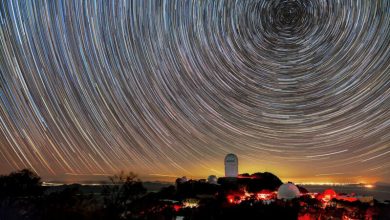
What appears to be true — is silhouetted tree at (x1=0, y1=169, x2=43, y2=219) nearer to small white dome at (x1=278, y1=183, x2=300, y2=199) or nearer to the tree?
the tree

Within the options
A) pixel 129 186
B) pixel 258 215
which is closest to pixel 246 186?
pixel 129 186

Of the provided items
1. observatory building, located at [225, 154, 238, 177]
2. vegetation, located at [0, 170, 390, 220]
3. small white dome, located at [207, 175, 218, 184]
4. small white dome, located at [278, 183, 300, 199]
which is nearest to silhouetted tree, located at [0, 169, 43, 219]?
vegetation, located at [0, 170, 390, 220]

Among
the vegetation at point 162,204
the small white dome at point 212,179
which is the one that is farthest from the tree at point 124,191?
the small white dome at point 212,179

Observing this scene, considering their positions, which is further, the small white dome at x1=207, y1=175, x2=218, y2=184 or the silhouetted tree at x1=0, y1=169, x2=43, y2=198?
the small white dome at x1=207, y1=175, x2=218, y2=184

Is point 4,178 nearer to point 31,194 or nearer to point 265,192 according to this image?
point 31,194

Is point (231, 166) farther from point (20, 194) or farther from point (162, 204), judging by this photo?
point (20, 194)

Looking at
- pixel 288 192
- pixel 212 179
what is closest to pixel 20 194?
pixel 212 179

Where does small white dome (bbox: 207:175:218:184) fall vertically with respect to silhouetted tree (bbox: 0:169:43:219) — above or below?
above

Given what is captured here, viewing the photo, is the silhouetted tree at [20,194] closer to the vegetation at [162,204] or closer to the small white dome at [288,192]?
the vegetation at [162,204]

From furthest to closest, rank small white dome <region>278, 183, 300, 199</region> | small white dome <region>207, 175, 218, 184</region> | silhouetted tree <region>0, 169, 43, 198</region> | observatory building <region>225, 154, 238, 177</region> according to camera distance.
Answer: observatory building <region>225, 154, 238, 177</region>, small white dome <region>207, 175, 218, 184</region>, small white dome <region>278, 183, 300, 199</region>, silhouetted tree <region>0, 169, 43, 198</region>
